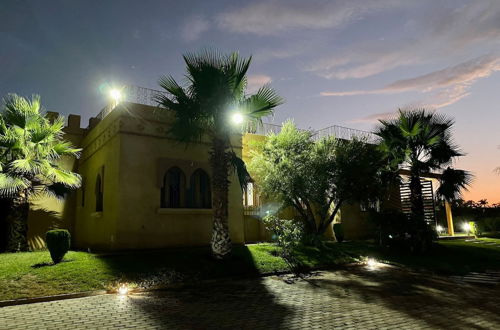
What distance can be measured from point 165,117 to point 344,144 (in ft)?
27.7

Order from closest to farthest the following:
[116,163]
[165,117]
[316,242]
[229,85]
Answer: [229,85]
[116,163]
[165,117]
[316,242]

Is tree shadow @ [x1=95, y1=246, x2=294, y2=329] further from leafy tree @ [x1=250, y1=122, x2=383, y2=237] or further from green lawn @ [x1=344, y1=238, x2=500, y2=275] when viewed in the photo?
green lawn @ [x1=344, y1=238, x2=500, y2=275]

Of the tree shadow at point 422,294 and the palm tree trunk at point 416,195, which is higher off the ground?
the palm tree trunk at point 416,195

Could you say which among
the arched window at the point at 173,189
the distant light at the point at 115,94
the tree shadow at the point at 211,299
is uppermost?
the distant light at the point at 115,94

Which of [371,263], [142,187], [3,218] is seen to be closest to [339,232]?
[371,263]

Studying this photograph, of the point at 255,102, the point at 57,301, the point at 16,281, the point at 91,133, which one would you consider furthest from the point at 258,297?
the point at 91,133

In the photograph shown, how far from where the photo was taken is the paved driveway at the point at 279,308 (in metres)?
5.43

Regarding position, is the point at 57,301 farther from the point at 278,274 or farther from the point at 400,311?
the point at 400,311

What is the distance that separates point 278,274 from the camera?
33.3 feet

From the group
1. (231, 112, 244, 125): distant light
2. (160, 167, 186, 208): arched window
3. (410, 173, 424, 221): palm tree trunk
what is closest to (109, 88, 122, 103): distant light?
(160, 167, 186, 208): arched window

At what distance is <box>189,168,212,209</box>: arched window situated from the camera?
44.8ft

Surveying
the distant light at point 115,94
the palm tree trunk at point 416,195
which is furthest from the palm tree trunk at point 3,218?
the palm tree trunk at point 416,195

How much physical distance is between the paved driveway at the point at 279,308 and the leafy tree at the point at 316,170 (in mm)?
6204

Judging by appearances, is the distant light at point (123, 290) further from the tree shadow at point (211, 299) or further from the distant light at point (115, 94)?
the distant light at point (115, 94)
